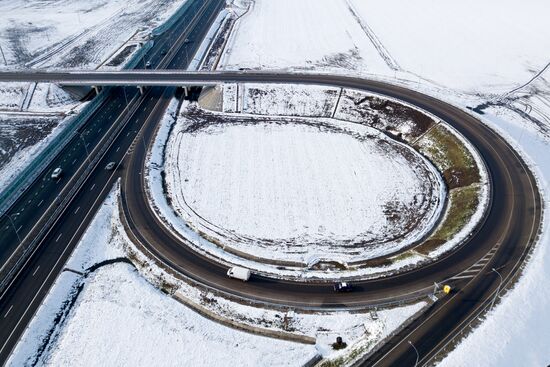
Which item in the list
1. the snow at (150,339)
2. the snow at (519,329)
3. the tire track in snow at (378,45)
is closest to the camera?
the snow at (519,329)

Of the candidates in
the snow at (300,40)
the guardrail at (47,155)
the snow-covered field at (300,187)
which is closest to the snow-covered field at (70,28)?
the guardrail at (47,155)

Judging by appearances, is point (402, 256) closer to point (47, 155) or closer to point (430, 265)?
point (430, 265)

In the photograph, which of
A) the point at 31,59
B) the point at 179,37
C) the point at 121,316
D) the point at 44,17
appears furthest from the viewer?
the point at 44,17

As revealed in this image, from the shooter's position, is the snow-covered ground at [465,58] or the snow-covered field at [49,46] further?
the snow-covered field at [49,46]

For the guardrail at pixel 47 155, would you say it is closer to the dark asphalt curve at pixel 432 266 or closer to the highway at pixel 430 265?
the highway at pixel 430 265

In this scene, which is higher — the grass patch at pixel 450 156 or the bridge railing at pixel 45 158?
the grass patch at pixel 450 156

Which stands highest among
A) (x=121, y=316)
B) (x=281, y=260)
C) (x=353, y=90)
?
(x=353, y=90)

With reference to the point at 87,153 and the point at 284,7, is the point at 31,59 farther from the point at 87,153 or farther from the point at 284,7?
the point at 284,7

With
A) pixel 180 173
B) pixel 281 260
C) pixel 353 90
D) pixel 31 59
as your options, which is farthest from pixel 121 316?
pixel 31 59
